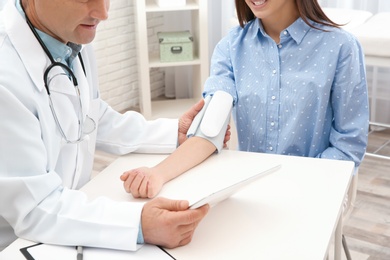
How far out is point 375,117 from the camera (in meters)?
3.50

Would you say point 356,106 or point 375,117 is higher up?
point 356,106

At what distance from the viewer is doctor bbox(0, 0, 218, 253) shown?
3.47 feet

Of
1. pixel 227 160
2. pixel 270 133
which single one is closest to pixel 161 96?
pixel 270 133

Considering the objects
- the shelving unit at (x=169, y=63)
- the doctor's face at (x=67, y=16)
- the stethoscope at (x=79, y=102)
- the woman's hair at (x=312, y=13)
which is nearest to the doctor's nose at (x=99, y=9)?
the doctor's face at (x=67, y=16)

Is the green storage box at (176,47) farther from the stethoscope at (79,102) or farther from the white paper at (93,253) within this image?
the white paper at (93,253)

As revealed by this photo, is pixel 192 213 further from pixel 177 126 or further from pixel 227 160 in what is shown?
pixel 177 126

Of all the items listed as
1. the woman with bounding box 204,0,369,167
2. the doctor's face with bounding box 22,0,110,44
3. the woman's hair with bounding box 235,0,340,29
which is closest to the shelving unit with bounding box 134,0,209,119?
the woman with bounding box 204,0,369,167

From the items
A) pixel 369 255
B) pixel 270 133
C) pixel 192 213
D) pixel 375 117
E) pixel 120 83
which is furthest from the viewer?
pixel 120 83

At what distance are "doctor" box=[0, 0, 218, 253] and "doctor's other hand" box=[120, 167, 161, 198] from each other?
0.41 ft

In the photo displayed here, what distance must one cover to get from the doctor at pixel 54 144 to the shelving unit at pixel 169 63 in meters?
2.14

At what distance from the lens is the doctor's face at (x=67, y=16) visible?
1168 millimetres

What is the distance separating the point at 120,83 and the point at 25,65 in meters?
2.78

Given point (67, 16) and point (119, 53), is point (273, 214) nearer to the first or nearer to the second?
point (67, 16)

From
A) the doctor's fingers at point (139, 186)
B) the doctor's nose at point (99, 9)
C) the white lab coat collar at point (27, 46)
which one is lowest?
the doctor's fingers at point (139, 186)
